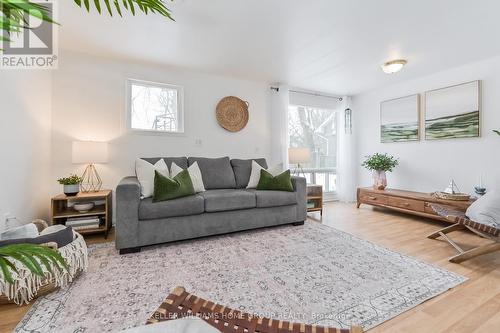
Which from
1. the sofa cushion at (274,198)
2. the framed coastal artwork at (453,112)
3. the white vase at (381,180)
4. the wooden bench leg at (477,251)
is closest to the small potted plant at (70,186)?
the sofa cushion at (274,198)

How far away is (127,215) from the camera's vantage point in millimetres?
2213

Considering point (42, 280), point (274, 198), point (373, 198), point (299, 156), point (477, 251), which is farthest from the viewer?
point (373, 198)

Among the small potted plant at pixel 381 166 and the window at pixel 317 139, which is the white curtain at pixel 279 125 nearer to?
the window at pixel 317 139

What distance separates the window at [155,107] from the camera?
11.0ft

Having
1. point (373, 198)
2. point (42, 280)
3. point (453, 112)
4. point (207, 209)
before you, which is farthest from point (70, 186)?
point (453, 112)

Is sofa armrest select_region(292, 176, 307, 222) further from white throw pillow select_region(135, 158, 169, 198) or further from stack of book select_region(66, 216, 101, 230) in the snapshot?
stack of book select_region(66, 216, 101, 230)

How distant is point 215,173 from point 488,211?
3.01m

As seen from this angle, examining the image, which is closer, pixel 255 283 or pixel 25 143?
pixel 255 283

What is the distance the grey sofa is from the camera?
223 cm

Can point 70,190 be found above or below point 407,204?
above

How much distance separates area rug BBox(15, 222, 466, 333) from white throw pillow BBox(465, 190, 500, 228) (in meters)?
0.87

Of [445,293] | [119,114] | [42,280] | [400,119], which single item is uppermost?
[400,119]

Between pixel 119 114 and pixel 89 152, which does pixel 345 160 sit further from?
pixel 89 152

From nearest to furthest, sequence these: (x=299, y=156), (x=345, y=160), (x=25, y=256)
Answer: (x=25, y=256)
(x=299, y=156)
(x=345, y=160)
